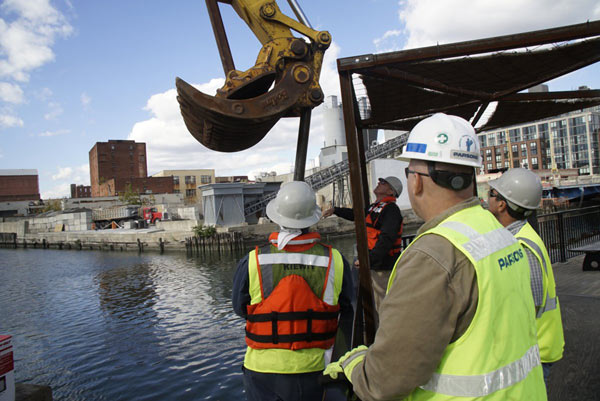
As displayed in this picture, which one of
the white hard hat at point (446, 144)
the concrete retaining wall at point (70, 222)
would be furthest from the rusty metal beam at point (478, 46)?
the concrete retaining wall at point (70, 222)

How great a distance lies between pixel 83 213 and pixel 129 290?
3432 cm

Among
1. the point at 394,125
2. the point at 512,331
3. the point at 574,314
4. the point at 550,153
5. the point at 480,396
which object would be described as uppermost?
the point at 550,153

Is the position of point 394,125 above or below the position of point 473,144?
above

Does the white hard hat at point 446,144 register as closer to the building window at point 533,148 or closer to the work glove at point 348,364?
the work glove at point 348,364

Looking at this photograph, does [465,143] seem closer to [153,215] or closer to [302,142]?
[302,142]

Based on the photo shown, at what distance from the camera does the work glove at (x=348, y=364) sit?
1521mm

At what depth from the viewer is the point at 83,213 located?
45.8 meters

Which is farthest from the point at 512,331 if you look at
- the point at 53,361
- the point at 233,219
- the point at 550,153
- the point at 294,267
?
the point at 550,153

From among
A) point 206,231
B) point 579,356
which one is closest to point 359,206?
point 579,356

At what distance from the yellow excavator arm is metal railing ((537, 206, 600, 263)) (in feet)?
21.9

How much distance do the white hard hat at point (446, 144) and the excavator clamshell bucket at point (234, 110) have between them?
2388 mm

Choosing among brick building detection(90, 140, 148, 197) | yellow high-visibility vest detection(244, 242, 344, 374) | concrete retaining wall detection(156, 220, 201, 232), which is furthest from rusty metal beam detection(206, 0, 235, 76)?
brick building detection(90, 140, 148, 197)

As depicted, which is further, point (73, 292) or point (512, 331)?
point (73, 292)

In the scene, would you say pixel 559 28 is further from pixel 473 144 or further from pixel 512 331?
pixel 512 331
